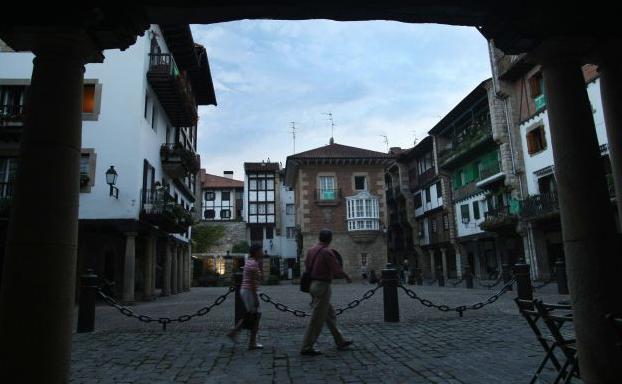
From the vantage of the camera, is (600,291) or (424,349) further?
(424,349)

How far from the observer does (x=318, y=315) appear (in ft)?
22.1

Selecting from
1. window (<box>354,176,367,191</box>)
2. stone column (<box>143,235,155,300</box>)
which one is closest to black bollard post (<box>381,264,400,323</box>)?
stone column (<box>143,235,155,300</box>)

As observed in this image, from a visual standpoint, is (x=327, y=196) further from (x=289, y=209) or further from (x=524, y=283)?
(x=524, y=283)

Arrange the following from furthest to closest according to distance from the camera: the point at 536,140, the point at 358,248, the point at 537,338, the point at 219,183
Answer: the point at 219,183
the point at 358,248
the point at 536,140
the point at 537,338

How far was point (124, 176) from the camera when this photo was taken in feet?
61.2

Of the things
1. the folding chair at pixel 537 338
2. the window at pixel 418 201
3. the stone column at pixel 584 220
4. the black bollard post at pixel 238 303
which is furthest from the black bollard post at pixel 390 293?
the window at pixel 418 201

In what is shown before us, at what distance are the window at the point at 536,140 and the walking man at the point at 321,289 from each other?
2258 cm

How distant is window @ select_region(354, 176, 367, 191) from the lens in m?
42.4

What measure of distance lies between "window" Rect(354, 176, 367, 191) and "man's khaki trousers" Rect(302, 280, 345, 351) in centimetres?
3560

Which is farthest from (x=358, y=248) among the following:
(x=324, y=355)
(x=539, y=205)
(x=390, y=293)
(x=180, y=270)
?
(x=324, y=355)

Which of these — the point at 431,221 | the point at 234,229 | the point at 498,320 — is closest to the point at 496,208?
the point at 431,221

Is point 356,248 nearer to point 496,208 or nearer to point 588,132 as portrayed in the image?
point 496,208

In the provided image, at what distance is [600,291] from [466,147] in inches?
1212

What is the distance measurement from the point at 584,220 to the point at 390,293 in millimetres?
6324
